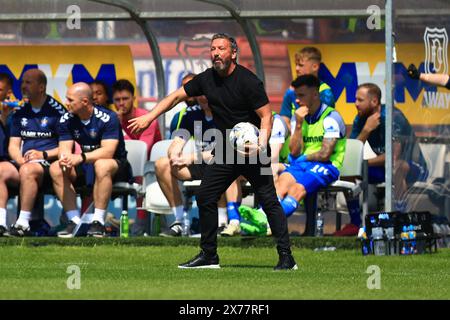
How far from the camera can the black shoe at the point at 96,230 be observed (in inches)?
631

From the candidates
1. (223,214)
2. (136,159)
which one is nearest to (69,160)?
(136,159)

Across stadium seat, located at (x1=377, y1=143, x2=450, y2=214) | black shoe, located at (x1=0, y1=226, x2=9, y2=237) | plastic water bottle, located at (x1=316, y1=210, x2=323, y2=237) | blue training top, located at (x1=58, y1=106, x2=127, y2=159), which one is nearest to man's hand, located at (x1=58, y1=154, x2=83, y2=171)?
blue training top, located at (x1=58, y1=106, x2=127, y2=159)

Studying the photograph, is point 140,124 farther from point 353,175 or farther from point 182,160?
point 353,175

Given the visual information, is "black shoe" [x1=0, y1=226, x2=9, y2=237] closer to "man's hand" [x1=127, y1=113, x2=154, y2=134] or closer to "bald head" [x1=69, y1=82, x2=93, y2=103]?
"bald head" [x1=69, y1=82, x2=93, y2=103]

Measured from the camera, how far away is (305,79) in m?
16.3

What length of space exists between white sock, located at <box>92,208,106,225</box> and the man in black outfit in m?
3.71

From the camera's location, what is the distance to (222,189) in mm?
12531

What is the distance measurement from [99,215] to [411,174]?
371 centimetres

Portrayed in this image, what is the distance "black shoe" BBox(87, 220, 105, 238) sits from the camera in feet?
52.5

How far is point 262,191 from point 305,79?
418 cm

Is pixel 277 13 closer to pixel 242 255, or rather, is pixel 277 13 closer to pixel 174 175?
pixel 174 175

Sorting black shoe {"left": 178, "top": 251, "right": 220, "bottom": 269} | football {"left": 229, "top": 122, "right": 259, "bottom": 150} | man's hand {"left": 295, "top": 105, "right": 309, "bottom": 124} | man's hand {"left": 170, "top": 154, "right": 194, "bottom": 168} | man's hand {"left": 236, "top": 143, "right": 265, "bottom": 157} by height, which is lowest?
black shoe {"left": 178, "top": 251, "right": 220, "bottom": 269}

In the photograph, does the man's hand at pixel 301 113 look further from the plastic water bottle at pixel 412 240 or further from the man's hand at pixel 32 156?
the man's hand at pixel 32 156
